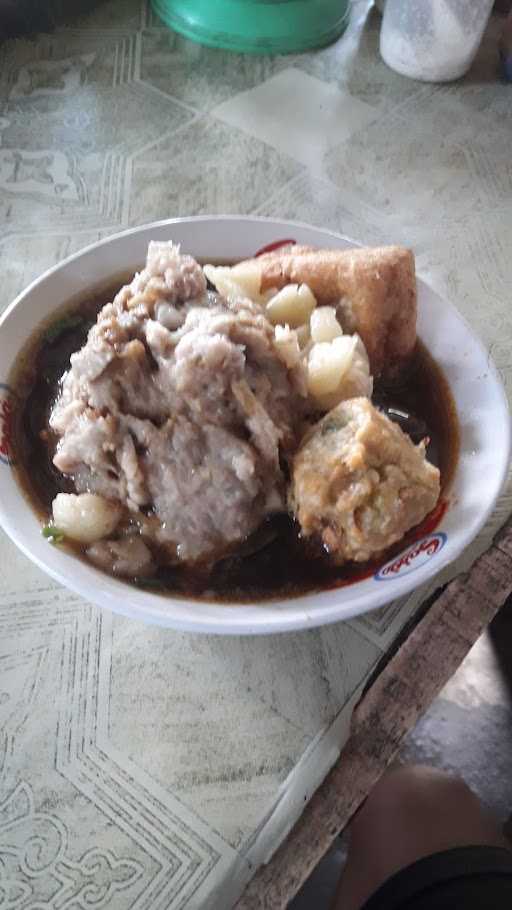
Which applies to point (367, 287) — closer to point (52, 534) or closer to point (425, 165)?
point (52, 534)

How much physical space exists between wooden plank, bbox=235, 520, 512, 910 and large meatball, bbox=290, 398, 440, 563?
182 millimetres

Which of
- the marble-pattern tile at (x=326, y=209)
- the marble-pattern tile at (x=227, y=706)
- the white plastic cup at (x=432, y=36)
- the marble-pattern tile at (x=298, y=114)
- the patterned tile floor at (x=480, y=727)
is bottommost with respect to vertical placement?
the patterned tile floor at (x=480, y=727)

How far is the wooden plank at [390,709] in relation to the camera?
712 millimetres

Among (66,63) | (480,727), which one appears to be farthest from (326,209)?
(480,727)

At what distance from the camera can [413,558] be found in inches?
Result: 27.6

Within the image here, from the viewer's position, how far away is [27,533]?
69 centimetres

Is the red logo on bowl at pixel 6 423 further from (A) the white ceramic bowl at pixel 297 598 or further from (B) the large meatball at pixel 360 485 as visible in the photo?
(B) the large meatball at pixel 360 485

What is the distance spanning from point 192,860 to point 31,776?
19cm

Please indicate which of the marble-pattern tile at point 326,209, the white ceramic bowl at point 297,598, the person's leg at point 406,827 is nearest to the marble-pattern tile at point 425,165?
the marble-pattern tile at point 326,209

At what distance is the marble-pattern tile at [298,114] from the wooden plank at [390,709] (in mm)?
976

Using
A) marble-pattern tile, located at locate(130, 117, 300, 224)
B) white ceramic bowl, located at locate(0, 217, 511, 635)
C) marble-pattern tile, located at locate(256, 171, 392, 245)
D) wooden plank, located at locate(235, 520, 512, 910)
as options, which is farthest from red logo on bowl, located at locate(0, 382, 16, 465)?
marble-pattern tile, located at locate(256, 171, 392, 245)

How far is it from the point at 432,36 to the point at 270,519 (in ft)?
4.51

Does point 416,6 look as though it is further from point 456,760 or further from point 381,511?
point 456,760

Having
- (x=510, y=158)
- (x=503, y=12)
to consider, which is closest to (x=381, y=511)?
(x=510, y=158)
